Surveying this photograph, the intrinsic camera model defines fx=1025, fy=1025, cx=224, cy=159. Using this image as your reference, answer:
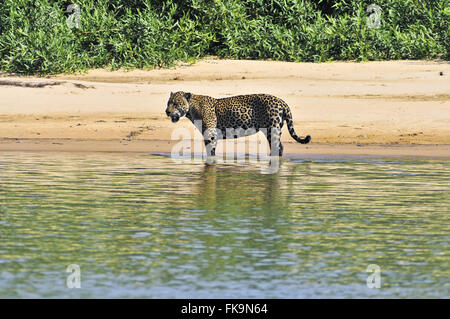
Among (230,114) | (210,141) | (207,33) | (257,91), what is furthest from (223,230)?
(207,33)

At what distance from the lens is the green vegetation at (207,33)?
24109 millimetres

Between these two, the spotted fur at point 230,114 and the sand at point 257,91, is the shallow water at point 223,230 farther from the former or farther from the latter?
the sand at point 257,91

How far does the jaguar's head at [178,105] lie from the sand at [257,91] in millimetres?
1192

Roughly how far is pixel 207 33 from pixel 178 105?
736 centimetres

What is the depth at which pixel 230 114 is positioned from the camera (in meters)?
18.3

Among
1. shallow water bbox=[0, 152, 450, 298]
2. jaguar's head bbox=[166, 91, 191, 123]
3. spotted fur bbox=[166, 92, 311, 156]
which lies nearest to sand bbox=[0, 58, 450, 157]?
spotted fur bbox=[166, 92, 311, 156]

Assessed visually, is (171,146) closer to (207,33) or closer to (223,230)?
(207,33)

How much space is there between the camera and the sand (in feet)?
65.1

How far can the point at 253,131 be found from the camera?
18609 mm

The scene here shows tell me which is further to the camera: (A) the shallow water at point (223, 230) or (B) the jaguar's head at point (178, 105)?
(B) the jaguar's head at point (178, 105)

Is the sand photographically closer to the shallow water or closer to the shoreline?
the shoreline

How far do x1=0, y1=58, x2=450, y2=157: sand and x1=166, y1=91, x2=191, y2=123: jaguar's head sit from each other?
3.91ft

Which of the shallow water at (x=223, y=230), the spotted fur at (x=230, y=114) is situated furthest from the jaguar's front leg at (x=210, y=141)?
the shallow water at (x=223, y=230)

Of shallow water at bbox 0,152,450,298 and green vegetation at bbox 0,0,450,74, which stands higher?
green vegetation at bbox 0,0,450,74
